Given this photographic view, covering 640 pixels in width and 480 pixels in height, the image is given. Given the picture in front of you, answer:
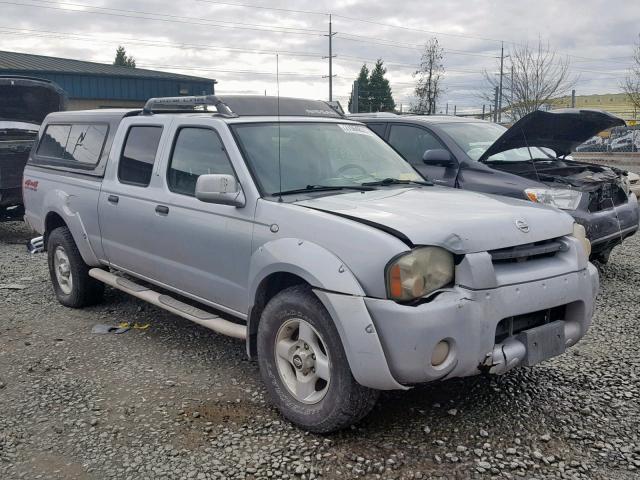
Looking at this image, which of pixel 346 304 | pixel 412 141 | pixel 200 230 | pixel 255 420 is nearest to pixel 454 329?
pixel 346 304

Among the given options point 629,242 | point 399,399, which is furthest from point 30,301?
point 629,242

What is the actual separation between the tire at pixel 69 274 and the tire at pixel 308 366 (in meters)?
2.89

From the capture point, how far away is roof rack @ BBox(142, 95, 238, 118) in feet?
15.1

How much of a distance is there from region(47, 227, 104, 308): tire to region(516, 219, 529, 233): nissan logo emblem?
4.07 m

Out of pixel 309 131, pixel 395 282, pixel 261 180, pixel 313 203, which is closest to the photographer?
pixel 395 282

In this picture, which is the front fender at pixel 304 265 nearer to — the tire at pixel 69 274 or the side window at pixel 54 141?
the tire at pixel 69 274

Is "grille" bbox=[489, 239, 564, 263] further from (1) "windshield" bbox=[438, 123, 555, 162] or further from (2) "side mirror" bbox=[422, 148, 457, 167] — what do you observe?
(1) "windshield" bbox=[438, 123, 555, 162]

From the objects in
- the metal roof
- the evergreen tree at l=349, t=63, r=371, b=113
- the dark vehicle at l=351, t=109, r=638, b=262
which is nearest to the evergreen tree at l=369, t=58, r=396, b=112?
the evergreen tree at l=349, t=63, r=371, b=113

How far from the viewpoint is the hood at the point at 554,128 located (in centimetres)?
625

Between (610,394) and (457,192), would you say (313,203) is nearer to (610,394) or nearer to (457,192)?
(457,192)

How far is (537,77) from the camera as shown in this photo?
28.5 metres

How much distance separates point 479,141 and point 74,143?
4426mm

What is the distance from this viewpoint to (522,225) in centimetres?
351

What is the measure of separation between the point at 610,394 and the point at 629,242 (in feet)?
18.7
